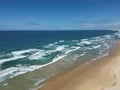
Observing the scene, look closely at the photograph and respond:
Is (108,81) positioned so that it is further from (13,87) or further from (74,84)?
(13,87)

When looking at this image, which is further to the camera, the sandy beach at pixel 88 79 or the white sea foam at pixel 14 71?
the white sea foam at pixel 14 71

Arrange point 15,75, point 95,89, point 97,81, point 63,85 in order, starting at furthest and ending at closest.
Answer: point 15,75
point 97,81
point 63,85
point 95,89

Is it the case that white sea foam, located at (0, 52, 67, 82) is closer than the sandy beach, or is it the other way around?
the sandy beach

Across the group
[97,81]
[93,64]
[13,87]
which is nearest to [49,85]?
[13,87]

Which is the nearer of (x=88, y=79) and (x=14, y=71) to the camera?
(x=88, y=79)

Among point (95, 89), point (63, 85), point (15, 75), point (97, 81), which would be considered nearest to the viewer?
point (95, 89)

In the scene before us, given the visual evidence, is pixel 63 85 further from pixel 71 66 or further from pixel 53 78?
pixel 71 66

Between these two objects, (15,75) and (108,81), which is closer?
(108,81)
